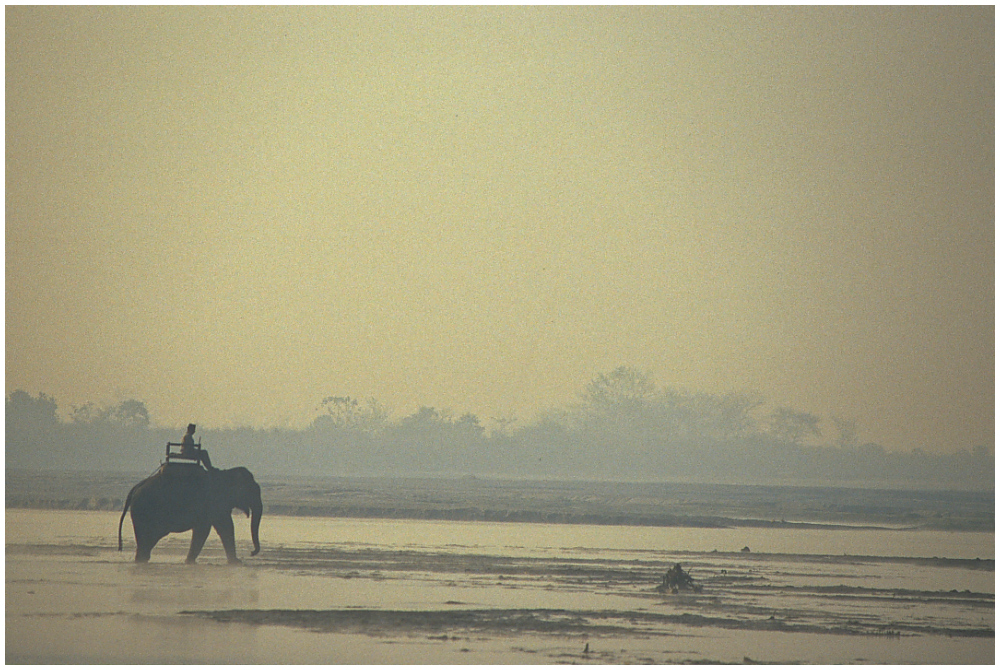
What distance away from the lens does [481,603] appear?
17156 millimetres

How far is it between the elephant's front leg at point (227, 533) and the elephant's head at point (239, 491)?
22 cm

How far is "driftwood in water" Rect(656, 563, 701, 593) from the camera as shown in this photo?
61.8 feet

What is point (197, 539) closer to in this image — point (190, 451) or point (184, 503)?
point (184, 503)


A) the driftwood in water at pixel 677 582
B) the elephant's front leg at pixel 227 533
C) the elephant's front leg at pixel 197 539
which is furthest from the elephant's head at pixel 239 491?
the driftwood in water at pixel 677 582

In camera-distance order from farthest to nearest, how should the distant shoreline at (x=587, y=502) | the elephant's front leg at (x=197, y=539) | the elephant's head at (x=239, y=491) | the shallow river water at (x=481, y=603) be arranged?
the distant shoreline at (x=587, y=502), the elephant's head at (x=239, y=491), the elephant's front leg at (x=197, y=539), the shallow river water at (x=481, y=603)

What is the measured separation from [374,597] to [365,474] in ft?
139

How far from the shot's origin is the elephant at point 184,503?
19.4 metres

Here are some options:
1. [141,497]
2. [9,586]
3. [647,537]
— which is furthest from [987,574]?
[9,586]

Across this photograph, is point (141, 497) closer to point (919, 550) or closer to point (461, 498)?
point (919, 550)

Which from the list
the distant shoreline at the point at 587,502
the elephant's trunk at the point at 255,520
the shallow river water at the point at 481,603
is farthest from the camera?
the distant shoreline at the point at 587,502

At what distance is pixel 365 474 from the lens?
59438 millimetres

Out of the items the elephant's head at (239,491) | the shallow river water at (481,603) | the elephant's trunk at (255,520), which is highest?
the elephant's head at (239,491)

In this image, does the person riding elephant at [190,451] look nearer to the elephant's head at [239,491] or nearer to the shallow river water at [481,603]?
the elephant's head at [239,491]

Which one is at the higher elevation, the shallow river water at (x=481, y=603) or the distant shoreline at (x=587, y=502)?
the distant shoreline at (x=587, y=502)
